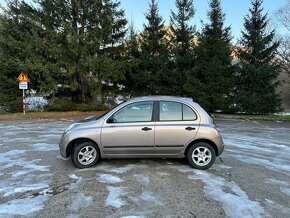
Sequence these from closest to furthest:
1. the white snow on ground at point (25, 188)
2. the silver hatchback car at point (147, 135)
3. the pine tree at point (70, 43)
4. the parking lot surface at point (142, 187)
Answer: the parking lot surface at point (142, 187)
the white snow on ground at point (25, 188)
the silver hatchback car at point (147, 135)
the pine tree at point (70, 43)

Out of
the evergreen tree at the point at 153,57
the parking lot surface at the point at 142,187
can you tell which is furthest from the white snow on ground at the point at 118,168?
the evergreen tree at the point at 153,57

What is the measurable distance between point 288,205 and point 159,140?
269 centimetres

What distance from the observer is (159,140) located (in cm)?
585

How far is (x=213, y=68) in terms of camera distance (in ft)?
65.9

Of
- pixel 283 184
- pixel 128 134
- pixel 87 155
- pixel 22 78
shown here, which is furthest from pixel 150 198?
pixel 22 78

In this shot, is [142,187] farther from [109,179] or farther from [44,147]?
[44,147]

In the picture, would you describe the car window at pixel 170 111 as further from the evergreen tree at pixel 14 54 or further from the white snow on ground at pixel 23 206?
the evergreen tree at pixel 14 54

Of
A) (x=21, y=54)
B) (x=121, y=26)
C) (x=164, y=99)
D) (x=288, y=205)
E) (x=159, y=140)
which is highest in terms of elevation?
(x=121, y=26)

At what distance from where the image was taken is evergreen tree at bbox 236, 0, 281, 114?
67.7ft

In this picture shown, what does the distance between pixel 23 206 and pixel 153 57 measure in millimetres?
18997

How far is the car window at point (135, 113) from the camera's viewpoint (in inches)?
234

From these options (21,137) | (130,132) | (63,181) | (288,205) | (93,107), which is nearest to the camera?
(288,205)

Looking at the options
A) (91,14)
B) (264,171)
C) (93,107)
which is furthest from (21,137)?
(91,14)

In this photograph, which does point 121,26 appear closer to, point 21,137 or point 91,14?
point 91,14
